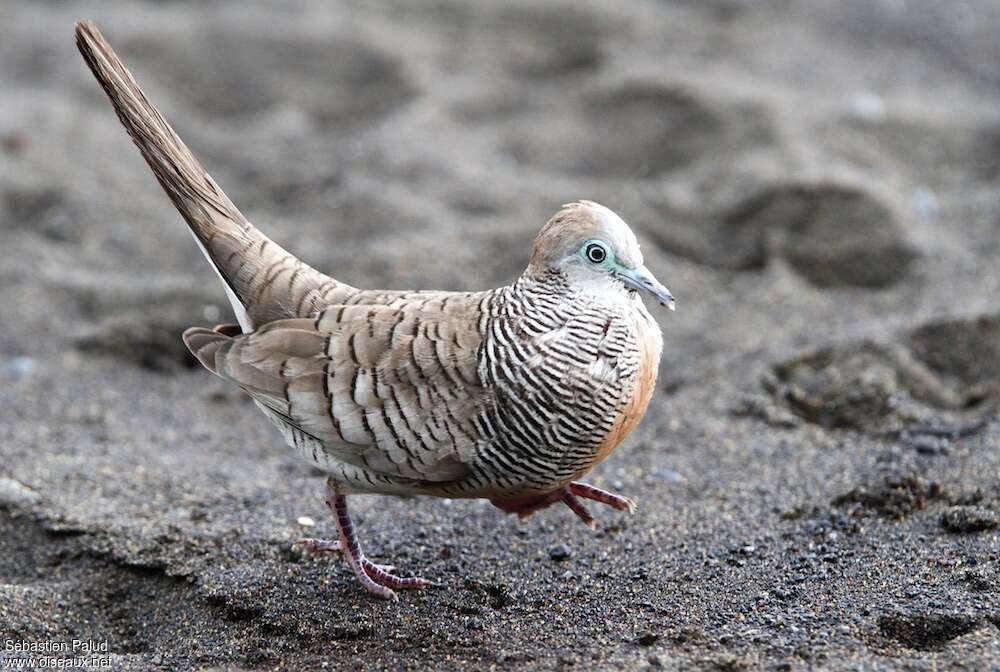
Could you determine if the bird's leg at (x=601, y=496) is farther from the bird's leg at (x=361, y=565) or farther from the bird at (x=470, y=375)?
the bird's leg at (x=361, y=565)

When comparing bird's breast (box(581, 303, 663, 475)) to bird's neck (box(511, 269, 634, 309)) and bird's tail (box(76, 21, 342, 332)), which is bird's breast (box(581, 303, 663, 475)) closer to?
bird's neck (box(511, 269, 634, 309))

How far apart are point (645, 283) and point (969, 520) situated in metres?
1.33

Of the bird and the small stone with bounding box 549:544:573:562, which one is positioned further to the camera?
the small stone with bounding box 549:544:573:562

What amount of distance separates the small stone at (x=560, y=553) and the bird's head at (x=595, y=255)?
996 mm

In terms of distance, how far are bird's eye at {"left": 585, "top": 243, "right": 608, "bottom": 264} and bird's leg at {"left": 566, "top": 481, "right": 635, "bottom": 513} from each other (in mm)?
839

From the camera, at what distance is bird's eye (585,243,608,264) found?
12.0 feet

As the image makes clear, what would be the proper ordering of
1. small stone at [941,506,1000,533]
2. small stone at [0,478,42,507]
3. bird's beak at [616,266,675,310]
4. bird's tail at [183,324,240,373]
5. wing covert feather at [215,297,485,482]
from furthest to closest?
small stone at [0,478,42,507] < bird's tail at [183,324,240,373] < small stone at [941,506,1000,533] < wing covert feather at [215,297,485,482] < bird's beak at [616,266,675,310]

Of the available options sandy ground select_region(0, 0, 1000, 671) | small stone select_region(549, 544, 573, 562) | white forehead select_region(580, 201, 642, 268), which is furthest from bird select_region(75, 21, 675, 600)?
sandy ground select_region(0, 0, 1000, 671)

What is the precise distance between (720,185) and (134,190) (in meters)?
3.45

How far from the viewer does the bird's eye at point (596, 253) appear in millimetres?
3662

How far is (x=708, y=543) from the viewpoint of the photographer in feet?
13.6

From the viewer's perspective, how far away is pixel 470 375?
3.72 metres

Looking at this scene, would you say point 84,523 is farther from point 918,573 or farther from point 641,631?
point 918,573

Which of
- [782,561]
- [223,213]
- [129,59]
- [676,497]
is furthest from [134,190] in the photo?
[782,561]
